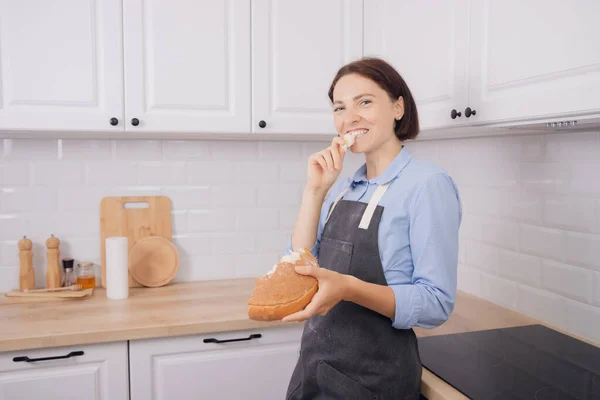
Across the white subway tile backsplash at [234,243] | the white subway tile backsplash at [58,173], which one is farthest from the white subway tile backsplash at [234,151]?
the white subway tile backsplash at [58,173]

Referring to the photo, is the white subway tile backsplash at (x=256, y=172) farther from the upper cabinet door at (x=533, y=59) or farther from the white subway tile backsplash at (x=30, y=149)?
the upper cabinet door at (x=533, y=59)

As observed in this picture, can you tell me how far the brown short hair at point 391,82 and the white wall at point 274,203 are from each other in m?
0.58

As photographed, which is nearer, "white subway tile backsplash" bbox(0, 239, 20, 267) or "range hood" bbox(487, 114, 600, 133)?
"range hood" bbox(487, 114, 600, 133)

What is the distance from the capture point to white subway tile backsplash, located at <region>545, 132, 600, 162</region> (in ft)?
5.06

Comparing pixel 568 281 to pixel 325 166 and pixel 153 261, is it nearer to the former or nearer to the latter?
pixel 325 166

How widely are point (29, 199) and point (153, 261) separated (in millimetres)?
550

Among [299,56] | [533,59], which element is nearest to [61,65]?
[299,56]

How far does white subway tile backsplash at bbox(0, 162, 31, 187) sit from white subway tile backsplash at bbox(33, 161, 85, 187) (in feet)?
0.09

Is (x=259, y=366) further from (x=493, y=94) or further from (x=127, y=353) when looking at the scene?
(x=493, y=94)

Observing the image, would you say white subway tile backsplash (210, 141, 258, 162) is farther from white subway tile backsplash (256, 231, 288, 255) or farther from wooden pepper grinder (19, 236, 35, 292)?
wooden pepper grinder (19, 236, 35, 292)

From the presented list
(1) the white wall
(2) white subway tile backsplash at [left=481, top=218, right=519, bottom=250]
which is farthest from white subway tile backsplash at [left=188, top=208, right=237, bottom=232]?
(2) white subway tile backsplash at [left=481, top=218, right=519, bottom=250]

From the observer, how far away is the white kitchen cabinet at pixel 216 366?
1.73m

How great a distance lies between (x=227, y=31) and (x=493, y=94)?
103 centimetres

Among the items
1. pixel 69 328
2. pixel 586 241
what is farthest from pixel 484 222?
pixel 69 328
